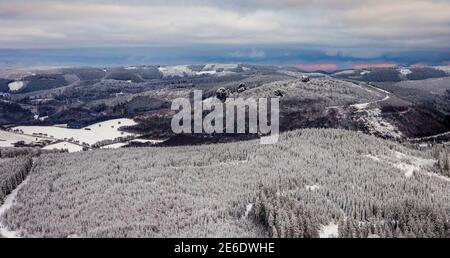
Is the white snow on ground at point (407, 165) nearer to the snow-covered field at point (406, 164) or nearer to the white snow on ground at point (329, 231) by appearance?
the snow-covered field at point (406, 164)

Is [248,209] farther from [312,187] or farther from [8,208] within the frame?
[8,208]

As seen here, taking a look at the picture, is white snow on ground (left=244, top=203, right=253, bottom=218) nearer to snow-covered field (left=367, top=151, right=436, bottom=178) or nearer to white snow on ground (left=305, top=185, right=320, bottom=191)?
white snow on ground (left=305, top=185, right=320, bottom=191)

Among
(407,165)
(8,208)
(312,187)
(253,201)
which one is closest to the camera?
(253,201)

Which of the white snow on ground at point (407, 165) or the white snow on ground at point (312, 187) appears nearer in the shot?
the white snow on ground at point (312, 187)

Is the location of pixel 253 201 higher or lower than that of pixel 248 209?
higher

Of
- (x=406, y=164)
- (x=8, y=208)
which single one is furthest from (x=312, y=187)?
(x=8, y=208)

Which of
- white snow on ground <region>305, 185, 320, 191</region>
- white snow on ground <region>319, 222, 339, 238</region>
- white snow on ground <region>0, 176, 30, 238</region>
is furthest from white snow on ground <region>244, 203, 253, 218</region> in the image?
white snow on ground <region>0, 176, 30, 238</region>

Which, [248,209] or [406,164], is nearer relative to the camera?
[248,209]

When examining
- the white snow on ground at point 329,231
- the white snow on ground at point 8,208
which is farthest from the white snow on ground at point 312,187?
the white snow on ground at point 8,208
